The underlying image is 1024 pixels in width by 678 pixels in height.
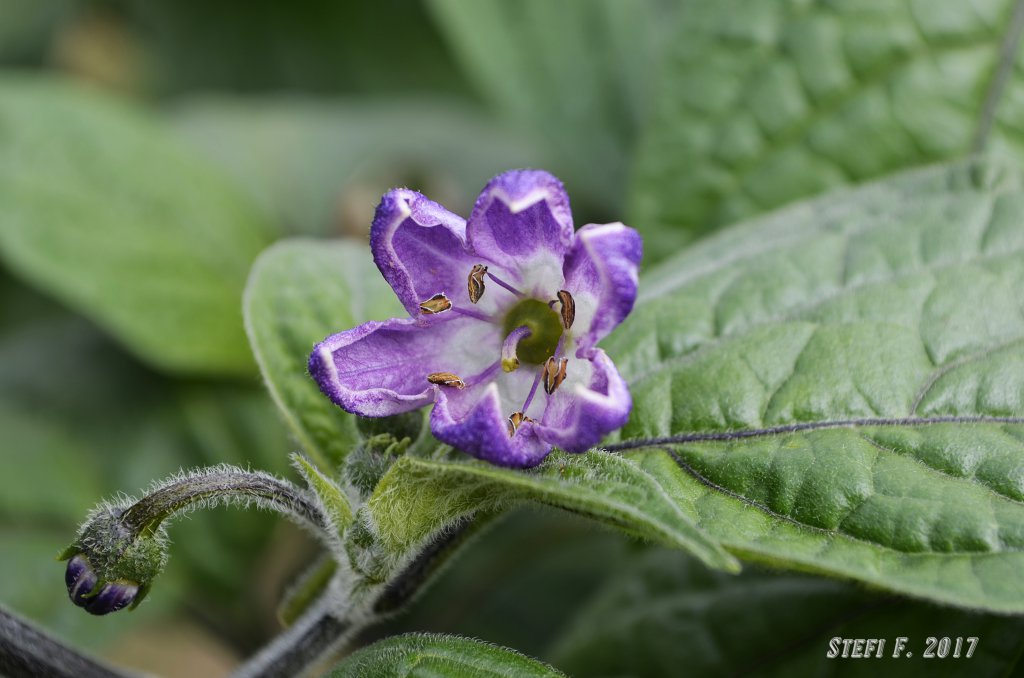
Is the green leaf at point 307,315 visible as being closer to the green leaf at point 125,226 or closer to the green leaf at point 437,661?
the green leaf at point 437,661

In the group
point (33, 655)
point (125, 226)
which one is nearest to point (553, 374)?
point (33, 655)

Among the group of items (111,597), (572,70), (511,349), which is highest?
(572,70)

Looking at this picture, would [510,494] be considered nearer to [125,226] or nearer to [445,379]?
[445,379]

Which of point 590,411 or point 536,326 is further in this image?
point 536,326

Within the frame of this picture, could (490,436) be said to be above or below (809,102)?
below

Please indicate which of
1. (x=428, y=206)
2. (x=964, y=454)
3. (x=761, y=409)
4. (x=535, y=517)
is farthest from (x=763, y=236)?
(x=535, y=517)

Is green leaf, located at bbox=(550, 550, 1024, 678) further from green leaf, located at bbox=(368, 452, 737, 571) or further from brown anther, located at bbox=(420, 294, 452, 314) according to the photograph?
brown anther, located at bbox=(420, 294, 452, 314)
